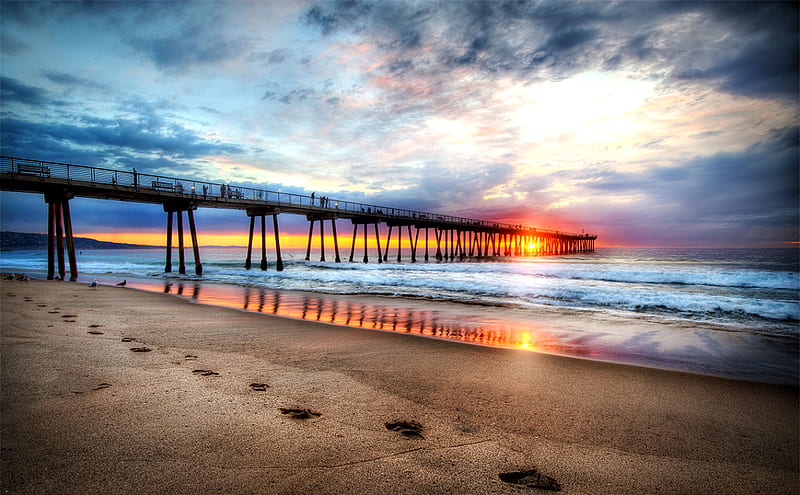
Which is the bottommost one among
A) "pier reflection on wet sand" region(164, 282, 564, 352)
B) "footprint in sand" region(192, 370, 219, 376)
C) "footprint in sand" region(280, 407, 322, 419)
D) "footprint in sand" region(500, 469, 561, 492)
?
"pier reflection on wet sand" region(164, 282, 564, 352)

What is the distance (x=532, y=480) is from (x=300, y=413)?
5.91 feet

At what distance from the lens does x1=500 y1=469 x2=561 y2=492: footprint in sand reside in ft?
6.97

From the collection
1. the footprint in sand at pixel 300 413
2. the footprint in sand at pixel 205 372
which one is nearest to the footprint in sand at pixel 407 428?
the footprint in sand at pixel 300 413

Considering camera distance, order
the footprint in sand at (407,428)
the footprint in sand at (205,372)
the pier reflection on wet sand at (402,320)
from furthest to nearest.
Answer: the pier reflection on wet sand at (402,320), the footprint in sand at (205,372), the footprint in sand at (407,428)

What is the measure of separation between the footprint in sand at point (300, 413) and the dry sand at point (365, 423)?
0.04 m

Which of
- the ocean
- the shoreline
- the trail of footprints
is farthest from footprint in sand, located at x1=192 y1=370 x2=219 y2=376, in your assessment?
the ocean

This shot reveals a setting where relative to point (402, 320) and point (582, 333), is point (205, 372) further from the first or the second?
point (582, 333)

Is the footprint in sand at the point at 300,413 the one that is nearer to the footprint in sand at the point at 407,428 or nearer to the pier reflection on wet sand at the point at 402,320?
the footprint in sand at the point at 407,428

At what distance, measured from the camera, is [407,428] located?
9.09 feet

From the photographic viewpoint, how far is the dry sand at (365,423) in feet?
6.98

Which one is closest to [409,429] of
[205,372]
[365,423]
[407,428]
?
[407,428]

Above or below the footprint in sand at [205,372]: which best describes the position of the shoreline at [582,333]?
below

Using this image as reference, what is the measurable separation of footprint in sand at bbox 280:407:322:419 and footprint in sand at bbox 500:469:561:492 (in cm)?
152

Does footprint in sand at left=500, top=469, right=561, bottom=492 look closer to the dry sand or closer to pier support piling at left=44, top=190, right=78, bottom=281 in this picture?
the dry sand
